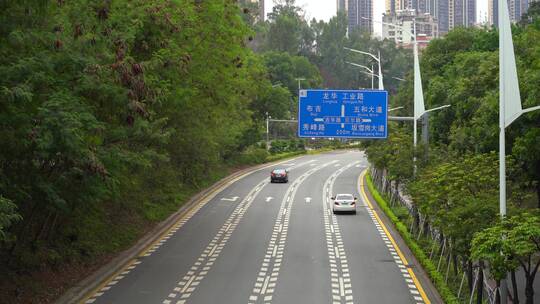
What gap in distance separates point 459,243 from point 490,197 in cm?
176

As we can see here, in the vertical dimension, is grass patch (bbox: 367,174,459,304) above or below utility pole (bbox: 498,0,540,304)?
below

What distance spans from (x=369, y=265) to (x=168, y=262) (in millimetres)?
7278

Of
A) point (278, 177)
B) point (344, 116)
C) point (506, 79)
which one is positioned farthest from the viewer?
point (278, 177)

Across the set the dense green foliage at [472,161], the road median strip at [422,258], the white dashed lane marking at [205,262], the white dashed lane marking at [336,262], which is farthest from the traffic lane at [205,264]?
the dense green foliage at [472,161]

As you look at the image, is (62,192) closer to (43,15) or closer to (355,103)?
(43,15)

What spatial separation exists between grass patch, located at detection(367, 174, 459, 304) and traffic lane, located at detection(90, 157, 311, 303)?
26.4ft

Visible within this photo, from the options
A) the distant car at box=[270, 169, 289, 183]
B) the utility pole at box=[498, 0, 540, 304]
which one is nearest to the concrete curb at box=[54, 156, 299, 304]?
the distant car at box=[270, 169, 289, 183]

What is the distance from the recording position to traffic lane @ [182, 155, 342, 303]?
72.9 ft

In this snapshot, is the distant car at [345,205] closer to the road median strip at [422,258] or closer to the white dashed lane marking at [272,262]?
the road median strip at [422,258]

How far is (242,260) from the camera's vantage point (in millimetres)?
27953

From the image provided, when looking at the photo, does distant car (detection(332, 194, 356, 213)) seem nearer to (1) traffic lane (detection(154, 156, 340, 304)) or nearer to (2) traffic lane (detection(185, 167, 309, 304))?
(2) traffic lane (detection(185, 167, 309, 304))

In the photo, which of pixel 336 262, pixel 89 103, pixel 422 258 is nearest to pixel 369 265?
pixel 336 262

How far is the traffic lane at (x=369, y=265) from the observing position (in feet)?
73.6

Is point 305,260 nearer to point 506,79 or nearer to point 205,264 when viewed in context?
point 205,264
